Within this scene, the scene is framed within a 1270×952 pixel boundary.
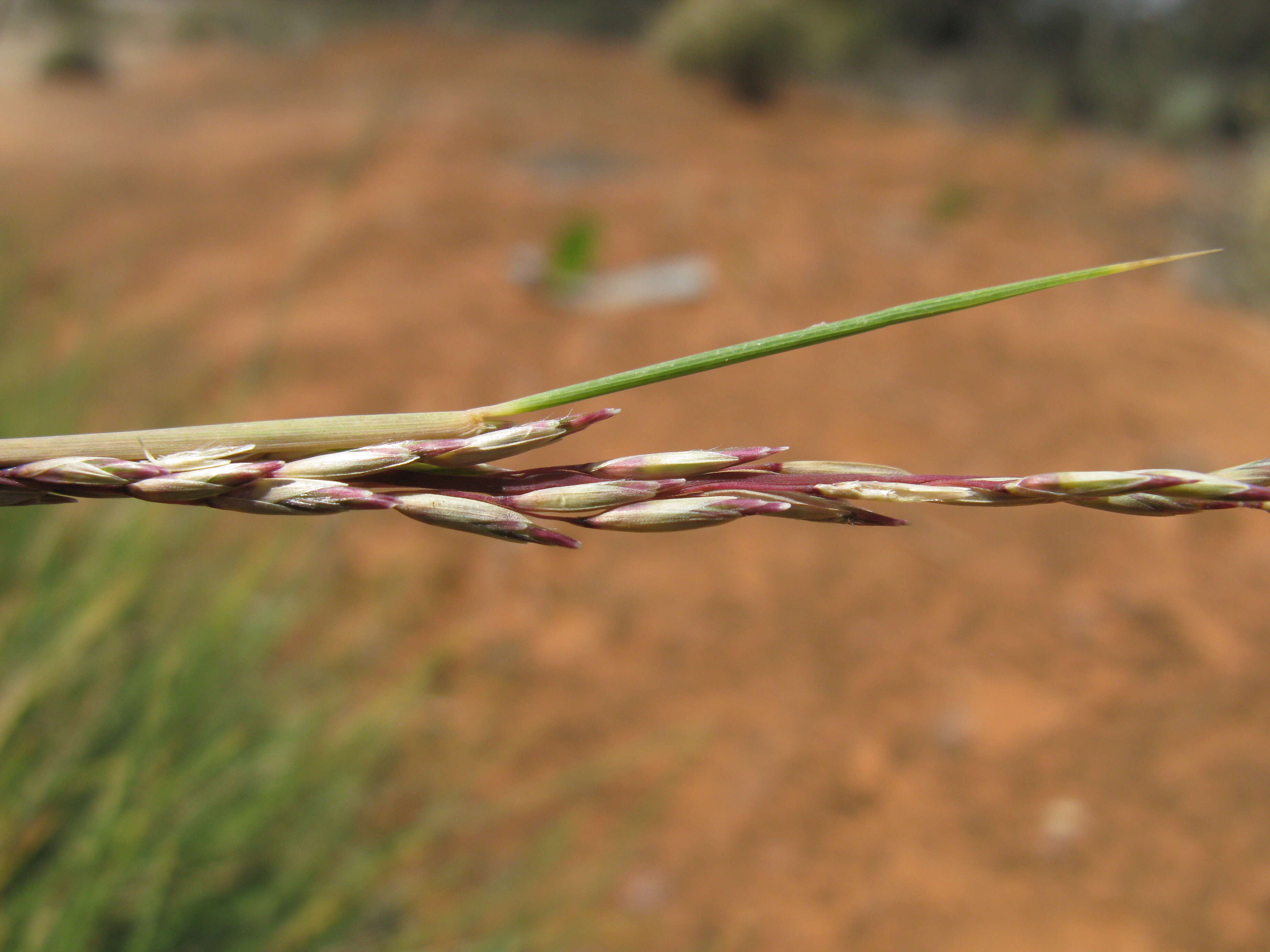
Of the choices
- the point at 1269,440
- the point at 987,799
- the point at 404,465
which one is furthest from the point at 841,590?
the point at 404,465

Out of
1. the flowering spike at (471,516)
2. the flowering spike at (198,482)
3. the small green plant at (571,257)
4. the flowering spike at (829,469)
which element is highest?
the small green plant at (571,257)

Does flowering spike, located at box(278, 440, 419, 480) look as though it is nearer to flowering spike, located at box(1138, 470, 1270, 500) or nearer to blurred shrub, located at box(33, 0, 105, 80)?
flowering spike, located at box(1138, 470, 1270, 500)

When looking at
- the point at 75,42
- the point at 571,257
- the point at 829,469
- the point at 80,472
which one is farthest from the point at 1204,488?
the point at 75,42

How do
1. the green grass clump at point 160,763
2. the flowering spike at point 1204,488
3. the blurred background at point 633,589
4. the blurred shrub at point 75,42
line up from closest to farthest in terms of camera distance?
the flowering spike at point 1204,488 < the green grass clump at point 160,763 < the blurred background at point 633,589 < the blurred shrub at point 75,42

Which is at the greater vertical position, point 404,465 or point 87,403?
point 87,403

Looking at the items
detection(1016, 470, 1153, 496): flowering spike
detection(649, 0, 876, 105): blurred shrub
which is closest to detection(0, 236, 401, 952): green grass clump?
detection(1016, 470, 1153, 496): flowering spike

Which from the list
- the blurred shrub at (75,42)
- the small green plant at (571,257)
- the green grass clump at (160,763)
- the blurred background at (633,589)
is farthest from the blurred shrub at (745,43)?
the green grass clump at (160,763)

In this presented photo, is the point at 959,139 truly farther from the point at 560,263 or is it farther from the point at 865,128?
the point at 560,263

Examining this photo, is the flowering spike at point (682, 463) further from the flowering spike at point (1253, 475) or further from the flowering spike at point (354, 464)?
the flowering spike at point (1253, 475)
